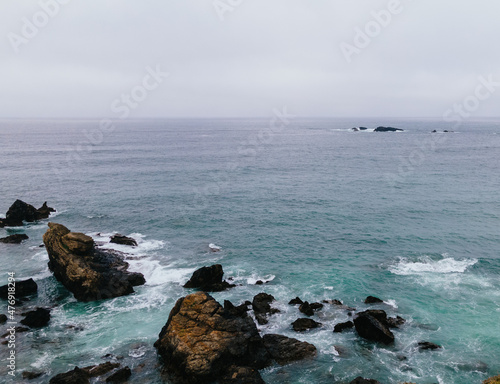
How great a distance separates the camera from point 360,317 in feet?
112

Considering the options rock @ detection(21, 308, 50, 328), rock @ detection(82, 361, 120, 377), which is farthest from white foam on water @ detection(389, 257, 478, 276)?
rock @ detection(21, 308, 50, 328)

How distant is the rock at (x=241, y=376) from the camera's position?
1081 inches

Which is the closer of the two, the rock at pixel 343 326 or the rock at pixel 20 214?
the rock at pixel 343 326

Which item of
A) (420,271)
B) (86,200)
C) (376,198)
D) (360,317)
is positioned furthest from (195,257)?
(376,198)

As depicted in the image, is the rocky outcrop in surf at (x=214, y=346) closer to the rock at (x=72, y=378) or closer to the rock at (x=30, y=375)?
the rock at (x=72, y=378)

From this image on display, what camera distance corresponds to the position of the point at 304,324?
35281 mm

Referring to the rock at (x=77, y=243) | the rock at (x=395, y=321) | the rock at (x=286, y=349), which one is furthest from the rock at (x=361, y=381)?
the rock at (x=77, y=243)

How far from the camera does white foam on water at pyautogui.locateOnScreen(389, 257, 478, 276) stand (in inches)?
1823

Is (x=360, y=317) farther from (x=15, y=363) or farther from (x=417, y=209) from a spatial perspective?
(x=417, y=209)

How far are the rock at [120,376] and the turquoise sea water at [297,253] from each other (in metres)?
0.79

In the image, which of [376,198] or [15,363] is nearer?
[15,363]

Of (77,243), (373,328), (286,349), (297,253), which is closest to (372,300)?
(373,328)

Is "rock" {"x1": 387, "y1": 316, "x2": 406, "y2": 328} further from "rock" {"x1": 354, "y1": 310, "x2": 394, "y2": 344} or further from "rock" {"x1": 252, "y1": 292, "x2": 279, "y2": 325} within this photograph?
"rock" {"x1": 252, "y1": 292, "x2": 279, "y2": 325}

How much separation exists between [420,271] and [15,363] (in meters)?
46.0
